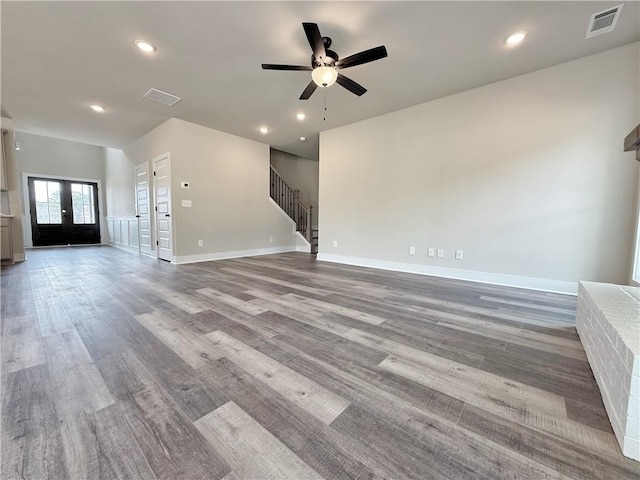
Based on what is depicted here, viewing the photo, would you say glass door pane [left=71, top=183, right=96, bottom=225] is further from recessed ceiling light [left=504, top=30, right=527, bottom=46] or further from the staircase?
recessed ceiling light [left=504, top=30, right=527, bottom=46]

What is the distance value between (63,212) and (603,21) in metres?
12.0

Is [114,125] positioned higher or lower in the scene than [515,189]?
higher

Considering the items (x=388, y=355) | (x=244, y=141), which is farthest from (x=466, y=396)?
(x=244, y=141)

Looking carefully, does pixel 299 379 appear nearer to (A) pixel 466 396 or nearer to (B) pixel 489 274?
(A) pixel 466 396

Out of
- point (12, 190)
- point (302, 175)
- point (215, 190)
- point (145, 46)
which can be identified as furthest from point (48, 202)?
point (145, 46)

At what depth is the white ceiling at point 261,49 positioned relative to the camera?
223 centimetres

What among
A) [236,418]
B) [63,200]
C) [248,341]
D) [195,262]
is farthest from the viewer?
[63,200]

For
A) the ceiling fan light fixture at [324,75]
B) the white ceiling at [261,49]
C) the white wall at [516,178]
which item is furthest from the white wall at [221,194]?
the ceiling fan light fixture at [324,75]

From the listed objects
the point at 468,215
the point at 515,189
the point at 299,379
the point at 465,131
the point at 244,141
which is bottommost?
the point at 299,379

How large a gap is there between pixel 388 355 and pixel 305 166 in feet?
24.4

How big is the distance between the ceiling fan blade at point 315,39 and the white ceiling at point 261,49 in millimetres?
248

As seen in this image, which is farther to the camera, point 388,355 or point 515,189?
point 515,189

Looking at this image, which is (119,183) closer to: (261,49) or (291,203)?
(291,203)

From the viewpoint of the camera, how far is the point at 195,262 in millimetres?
5039
